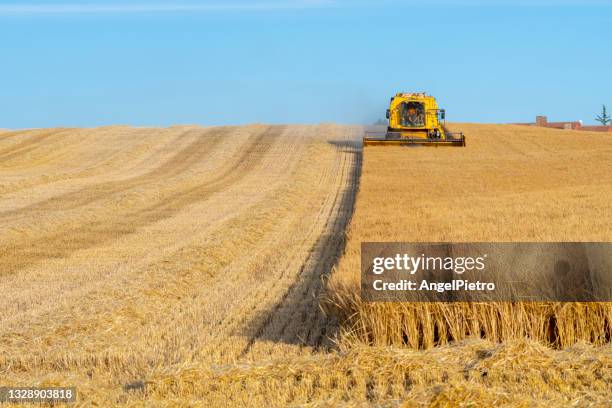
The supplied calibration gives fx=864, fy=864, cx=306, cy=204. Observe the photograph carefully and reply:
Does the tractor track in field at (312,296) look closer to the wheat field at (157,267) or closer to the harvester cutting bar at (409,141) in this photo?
the wheat field at (157,267)

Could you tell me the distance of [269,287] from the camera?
39.9 feet

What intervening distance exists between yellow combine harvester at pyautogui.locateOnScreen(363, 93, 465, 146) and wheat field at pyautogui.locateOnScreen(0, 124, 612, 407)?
135 inches

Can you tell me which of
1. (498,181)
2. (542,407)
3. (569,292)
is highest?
(498,181)

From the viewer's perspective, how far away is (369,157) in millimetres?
33438

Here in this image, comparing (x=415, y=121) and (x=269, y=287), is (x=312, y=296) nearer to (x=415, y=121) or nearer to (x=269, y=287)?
(x=269, y=287)

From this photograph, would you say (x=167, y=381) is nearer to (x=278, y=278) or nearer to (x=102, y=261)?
(x=278, y=278)

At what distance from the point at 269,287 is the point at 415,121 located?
84.0 feet

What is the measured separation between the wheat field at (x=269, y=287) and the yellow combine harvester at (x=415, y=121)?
3438 millimetres

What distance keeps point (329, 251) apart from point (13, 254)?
5910 millimetres

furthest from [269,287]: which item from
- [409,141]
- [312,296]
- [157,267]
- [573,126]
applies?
[573,126]

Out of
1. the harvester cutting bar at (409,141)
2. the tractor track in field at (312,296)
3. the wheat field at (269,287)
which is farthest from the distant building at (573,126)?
the tractor track in field at (312,296)

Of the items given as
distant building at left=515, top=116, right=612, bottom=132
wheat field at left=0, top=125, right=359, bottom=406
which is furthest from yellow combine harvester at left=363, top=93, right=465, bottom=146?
distant building at left=515, top=116, right=612, bottom=132

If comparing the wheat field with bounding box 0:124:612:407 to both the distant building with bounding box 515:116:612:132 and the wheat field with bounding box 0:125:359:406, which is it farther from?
the distant building with bounding box 515:116:612:132

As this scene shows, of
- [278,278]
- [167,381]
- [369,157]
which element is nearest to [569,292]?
[167,381]
